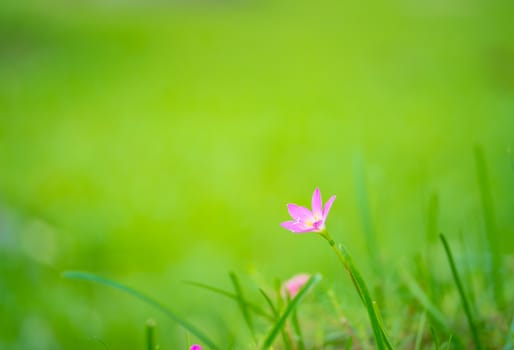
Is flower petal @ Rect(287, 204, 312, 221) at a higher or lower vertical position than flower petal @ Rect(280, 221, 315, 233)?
higher

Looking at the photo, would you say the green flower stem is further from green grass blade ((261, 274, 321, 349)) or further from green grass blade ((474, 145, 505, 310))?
green grass blade ((474, 145, 505, 310))

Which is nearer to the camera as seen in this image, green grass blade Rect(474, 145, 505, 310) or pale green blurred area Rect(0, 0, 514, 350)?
green grass blade Rect(474, 145, 505, 310)

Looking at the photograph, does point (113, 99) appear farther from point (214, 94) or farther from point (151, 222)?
point (151, 222)

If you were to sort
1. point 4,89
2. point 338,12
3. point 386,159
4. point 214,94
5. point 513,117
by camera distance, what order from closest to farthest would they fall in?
point 386,159 → point 513,117 → point 4,89 → point 214,94 → point 338,12

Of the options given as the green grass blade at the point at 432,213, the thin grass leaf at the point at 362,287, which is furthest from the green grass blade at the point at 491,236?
the thin grass leaf at the point at 362,287

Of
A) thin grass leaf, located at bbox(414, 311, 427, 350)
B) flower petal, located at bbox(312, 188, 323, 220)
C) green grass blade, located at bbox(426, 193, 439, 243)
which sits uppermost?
flower petal, located at bbox(312, 188, 323, 220)

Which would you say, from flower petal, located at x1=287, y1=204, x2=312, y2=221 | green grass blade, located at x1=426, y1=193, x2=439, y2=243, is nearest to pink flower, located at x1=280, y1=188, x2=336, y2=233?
flower petal, located at x1=287, y1=204, x2=312, y2=221

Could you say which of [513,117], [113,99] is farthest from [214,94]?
[513,117]

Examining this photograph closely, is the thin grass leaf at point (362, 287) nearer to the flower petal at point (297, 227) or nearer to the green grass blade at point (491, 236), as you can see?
the flower petal at point (297, 227)
